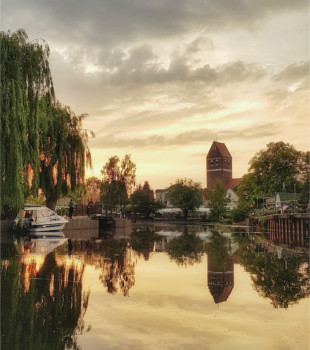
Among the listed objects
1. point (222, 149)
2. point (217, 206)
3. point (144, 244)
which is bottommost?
point (144, 244)

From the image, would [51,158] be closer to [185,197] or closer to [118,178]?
[118,178]

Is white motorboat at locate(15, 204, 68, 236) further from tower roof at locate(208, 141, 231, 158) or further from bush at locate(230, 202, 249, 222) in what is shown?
tower roof at locate(208, 141, 231, 158)

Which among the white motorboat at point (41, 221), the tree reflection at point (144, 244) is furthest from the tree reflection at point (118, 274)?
the white motorboat at point (41, 221)

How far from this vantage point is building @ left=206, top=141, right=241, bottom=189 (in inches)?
6462

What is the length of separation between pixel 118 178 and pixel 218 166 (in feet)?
294

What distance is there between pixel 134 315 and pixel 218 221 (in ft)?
235

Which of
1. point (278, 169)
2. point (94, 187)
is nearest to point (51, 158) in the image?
point (278, 169)

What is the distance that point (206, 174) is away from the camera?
170500 mm

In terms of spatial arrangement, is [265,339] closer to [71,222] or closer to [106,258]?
[106,258]

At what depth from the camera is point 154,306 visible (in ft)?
26.7

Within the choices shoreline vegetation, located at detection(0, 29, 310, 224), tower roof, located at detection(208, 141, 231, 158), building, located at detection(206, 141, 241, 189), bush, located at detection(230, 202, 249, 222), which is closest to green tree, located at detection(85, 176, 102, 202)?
shoreline vegetation, located at detection(0, 29, 310, 224)

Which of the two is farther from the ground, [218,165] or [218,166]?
[218,165]

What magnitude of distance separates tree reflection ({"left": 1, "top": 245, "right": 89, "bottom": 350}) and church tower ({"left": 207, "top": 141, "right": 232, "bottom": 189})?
15320cm

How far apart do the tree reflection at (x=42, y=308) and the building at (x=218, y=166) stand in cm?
15240
